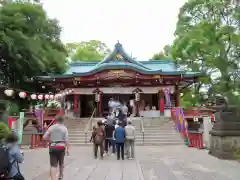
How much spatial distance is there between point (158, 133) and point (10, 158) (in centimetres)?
1475

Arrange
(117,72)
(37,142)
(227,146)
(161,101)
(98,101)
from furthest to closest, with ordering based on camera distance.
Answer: (98,101) → (161,101) → (117,72) → (37,142) → (227,146)

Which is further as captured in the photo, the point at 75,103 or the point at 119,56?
the point at 119,56

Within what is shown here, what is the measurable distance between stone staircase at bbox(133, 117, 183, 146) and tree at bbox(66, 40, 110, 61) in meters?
25.9

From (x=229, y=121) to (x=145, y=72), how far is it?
13205mm

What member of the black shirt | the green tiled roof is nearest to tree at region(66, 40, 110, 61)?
the green tiled roof

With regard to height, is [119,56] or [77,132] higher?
[119,56]

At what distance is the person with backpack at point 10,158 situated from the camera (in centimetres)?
416

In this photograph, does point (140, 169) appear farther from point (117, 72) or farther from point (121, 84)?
point (121, 84)

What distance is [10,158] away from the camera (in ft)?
14.4

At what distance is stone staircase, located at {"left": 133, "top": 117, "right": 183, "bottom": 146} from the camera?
1692cm

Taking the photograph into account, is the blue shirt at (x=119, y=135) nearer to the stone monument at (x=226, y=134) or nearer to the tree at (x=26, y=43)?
the stone monument at (x=226, y=134)

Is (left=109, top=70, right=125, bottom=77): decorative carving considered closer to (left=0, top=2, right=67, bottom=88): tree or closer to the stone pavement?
(left=0, top=2, right=67, bottom=88): tree

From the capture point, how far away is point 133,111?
25500 mm

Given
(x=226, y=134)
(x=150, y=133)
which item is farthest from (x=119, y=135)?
(x=150, y=133)
